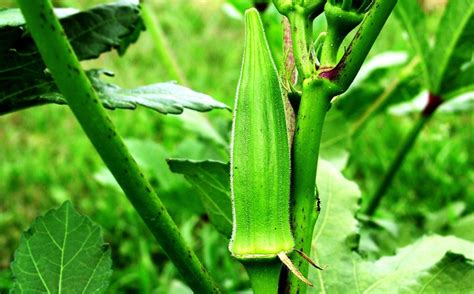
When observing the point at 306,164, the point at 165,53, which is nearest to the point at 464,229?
the point at 165,53

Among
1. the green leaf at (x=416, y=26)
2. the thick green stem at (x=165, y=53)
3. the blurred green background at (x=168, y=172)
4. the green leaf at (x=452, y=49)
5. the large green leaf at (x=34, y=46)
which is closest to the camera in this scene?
the large green leaf at (x=34, y=46)

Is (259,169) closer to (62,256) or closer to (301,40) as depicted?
(301,40)

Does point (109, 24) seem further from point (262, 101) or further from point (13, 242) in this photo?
point (13, 242)

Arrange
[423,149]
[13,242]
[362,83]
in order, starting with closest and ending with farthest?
[362,83], [13,242], [423,149]

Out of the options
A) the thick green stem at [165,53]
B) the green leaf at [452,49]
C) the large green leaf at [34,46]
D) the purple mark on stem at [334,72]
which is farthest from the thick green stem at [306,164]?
the thick green stem at [165,53]

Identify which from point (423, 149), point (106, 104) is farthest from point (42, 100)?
point (423, 149)

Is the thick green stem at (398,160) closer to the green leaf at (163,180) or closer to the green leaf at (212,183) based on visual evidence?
the green leaf at (163,180)
